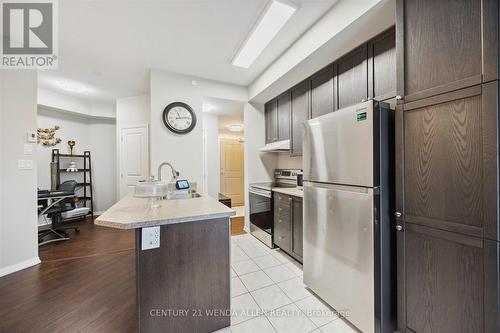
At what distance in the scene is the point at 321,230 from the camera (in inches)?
71.6

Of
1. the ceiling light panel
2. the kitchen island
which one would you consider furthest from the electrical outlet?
the ceiling light panel

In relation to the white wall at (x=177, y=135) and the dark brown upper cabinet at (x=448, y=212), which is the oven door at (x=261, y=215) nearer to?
the white wall at (x=177, y=135)

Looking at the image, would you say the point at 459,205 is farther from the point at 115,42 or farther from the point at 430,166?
the point at 115,42

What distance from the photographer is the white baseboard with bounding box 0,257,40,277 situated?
225 centimetres

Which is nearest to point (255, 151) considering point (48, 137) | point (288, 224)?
point (288, 224)

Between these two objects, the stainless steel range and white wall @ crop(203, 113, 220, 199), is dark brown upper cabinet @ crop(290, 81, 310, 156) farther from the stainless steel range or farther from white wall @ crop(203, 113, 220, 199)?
white wall @ crop(203, 113, 220, 199)

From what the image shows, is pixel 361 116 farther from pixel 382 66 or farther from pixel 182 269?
pixel 182 269

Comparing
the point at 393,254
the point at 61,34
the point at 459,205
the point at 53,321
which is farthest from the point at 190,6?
the point at 53,321

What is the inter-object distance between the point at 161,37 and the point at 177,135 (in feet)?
4.42

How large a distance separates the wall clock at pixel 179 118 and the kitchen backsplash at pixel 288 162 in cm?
176

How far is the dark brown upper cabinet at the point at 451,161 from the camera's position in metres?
0.99

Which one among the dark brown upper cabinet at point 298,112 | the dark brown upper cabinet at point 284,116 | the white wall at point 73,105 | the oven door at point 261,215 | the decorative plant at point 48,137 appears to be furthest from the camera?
the decorative plant at point 48,137

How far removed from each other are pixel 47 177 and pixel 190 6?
187 inches

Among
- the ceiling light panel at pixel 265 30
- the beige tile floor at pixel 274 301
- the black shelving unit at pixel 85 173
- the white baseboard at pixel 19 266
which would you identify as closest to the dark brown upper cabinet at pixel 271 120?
the ceiling light panel at pixel 265 30
